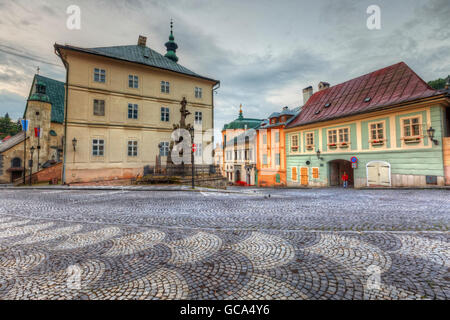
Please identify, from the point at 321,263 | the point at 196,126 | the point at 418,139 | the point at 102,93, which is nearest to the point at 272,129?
the point at 196,126

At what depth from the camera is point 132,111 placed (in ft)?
73.7

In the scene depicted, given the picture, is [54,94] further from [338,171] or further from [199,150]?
[338,171]

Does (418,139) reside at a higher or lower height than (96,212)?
higher

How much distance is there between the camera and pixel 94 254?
407cm

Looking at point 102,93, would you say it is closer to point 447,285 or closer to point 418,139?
point 447,285

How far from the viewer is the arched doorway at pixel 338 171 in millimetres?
22531

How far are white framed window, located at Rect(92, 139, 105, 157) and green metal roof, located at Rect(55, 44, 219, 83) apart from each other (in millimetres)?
8594

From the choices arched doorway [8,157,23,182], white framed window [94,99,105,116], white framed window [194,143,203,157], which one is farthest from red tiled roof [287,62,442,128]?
arched doorway [8,157,23,182]

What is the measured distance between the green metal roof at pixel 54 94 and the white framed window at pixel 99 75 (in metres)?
22.9

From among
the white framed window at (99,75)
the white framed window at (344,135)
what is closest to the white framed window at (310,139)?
the white framed window at (344,135)

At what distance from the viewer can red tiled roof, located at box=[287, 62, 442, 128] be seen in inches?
671

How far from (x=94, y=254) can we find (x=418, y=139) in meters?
21.3

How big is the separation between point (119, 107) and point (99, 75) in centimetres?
355

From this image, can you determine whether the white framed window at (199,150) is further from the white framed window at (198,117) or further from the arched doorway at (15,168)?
the arched doorway at (15,168)
